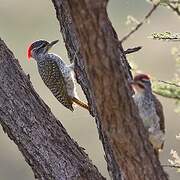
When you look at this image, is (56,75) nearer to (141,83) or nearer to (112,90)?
(141,83)

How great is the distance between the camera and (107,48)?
13.9 feet

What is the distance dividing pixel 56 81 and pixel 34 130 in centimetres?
231

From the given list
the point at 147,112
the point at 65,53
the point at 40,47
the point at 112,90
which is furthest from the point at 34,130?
the point at 65,53

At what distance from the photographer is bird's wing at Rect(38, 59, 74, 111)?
7.58 meters

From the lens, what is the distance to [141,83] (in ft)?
16.0

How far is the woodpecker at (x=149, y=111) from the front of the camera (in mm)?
4887

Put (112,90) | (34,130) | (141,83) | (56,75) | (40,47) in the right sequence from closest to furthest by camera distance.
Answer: (112,90), (141,83), (34,130), (56,75), (40,47)

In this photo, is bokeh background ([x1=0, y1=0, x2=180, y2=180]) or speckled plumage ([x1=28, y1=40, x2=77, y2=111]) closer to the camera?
speckled plumage ([x1=28, y1=40, x2=77, y2=111])

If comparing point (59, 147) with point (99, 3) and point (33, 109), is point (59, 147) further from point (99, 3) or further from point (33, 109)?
point (99, 3)

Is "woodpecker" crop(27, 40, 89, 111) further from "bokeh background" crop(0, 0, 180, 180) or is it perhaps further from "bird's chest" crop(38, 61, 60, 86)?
"bokeh background" crop(0, 0, 180, 180)

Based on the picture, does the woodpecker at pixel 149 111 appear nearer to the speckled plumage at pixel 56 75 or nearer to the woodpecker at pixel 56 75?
the woodpecker at pixel 56 75

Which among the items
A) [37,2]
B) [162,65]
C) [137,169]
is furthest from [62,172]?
[37,2]

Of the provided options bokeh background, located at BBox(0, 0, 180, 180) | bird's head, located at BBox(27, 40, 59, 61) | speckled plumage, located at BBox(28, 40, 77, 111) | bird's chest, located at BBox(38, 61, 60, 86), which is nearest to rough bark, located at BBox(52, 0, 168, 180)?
speckled plumage, located at BBox(28, 40, 77, 111)

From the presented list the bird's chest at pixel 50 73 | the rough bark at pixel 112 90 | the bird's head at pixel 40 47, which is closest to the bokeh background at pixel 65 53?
the bird's head at pixel 40 47
